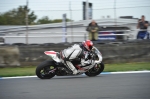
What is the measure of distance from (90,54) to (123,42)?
11.8 ft

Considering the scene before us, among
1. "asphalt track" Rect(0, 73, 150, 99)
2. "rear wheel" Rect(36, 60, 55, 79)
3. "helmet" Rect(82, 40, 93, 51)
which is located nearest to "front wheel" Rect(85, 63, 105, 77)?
"helmet" Rect(82, 40, 93, 51)

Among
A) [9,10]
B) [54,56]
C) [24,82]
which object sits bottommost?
[24,82]

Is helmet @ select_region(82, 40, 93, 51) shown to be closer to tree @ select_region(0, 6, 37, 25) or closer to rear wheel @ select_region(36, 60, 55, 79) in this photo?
rear wheel @ select_region(36, 60, 55, 79)

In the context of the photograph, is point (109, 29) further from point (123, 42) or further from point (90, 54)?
point (90, 54)

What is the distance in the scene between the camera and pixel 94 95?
21.3 feet

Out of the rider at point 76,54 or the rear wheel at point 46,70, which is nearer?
the rear wheel at point 46,70

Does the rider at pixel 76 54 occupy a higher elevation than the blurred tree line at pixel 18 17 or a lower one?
lower

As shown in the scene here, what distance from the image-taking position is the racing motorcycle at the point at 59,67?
9070 mm

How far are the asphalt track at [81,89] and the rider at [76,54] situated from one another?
783mm

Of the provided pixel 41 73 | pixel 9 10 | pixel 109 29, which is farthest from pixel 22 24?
pixel 41 73

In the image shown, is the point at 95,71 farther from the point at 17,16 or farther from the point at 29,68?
the point at 17,16

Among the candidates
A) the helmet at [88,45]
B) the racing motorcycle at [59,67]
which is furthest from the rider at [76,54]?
the racing motorcycle at [59,67]

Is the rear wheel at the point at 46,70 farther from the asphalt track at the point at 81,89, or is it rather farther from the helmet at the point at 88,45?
the helmet at the point at 88,45

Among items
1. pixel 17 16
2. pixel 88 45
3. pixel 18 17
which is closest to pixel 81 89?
pixel 88 45
